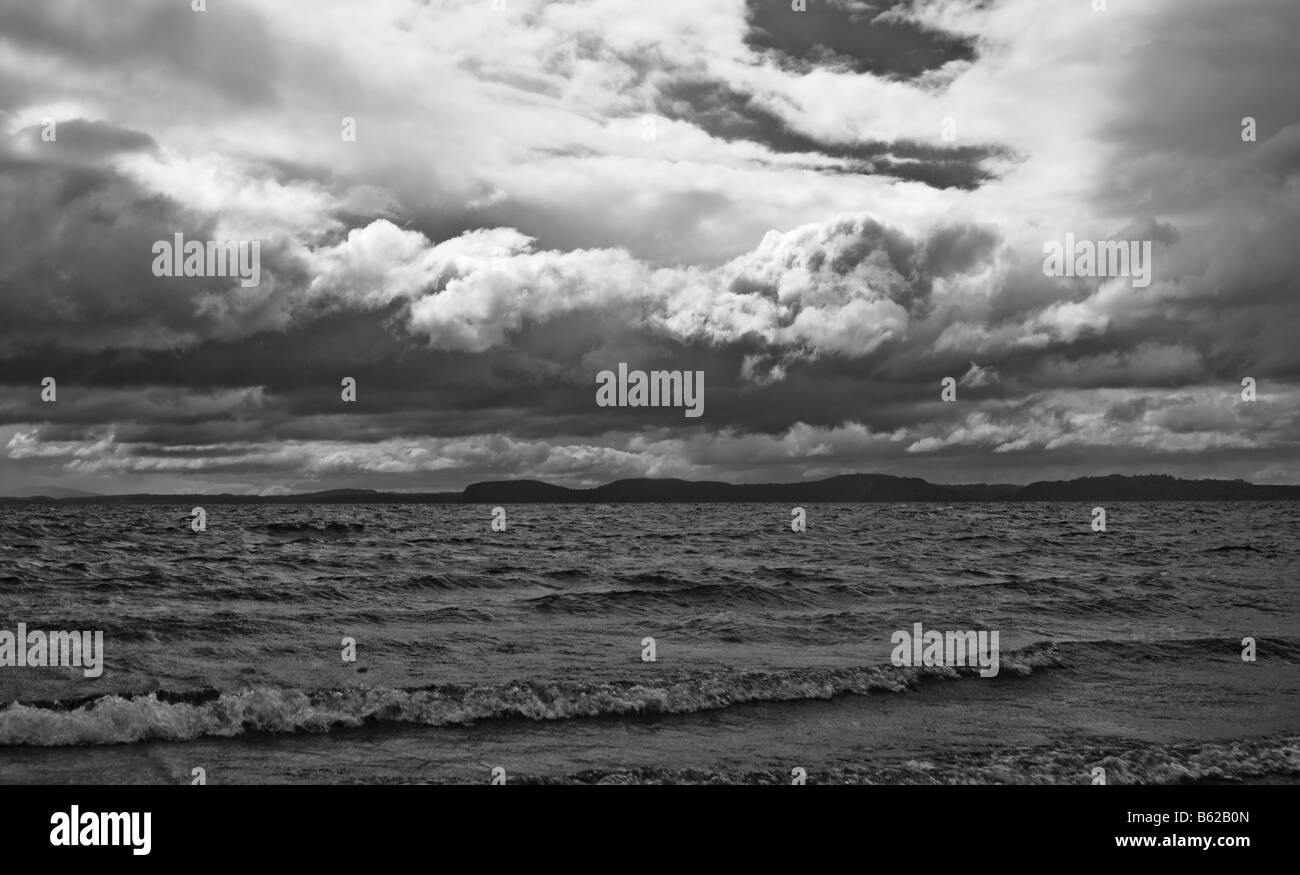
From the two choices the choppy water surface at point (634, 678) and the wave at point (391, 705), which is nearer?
the choppy water surface at point (634, 678)

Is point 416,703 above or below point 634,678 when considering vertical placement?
above

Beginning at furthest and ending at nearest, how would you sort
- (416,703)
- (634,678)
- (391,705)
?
1. (634,678)
2. (416,703)
3. (391,705)

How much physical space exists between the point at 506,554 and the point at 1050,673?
1241 inches

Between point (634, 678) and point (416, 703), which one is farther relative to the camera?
point (634, 678)

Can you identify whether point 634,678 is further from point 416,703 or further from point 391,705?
point 391,705

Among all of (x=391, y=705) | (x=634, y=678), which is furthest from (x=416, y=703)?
(x=634, y=678)

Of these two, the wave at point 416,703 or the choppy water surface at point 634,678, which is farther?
the wave at point 416,703

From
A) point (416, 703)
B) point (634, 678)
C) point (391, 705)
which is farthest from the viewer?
point (634, 678)

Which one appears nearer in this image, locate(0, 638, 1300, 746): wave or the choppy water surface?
the choppy water surface
